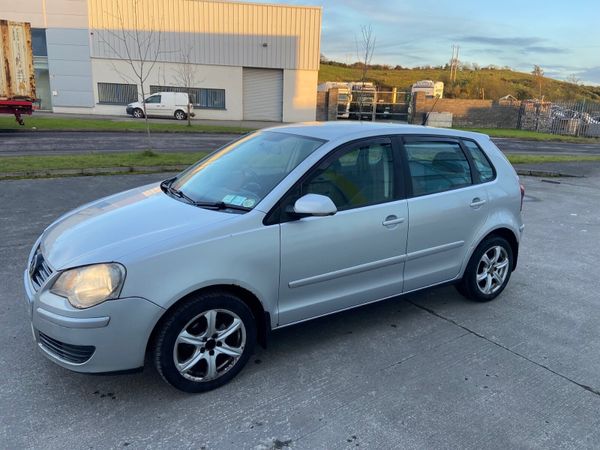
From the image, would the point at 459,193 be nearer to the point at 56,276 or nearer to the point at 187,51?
the point at 56,276

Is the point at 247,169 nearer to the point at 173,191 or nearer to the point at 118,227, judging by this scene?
the point at 173,191

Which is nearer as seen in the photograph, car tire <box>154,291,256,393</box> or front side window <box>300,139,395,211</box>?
car tire <box>154,291,256,393</box>

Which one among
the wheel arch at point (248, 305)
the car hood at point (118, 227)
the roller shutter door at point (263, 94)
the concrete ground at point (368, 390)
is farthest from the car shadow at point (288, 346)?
the roller shutter door at point (263, 94)

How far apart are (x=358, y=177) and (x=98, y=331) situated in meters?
2.03

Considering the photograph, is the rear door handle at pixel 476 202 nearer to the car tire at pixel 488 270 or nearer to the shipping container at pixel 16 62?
the car tire at pixel 488 270

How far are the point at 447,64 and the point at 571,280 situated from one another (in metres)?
85.0

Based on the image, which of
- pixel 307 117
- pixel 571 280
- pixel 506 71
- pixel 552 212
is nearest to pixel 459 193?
pixel 571 280

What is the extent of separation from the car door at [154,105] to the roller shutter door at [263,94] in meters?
6.64

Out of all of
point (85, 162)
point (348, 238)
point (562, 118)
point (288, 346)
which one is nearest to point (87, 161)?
point (85, 162)

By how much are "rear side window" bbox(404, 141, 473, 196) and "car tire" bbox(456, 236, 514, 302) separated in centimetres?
65

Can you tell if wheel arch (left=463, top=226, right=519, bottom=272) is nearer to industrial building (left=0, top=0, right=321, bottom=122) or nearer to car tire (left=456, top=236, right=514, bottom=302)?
car tire (left=456, top=236, right=514, bottom=302)

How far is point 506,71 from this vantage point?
9456cm

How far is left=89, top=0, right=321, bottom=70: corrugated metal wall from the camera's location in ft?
106

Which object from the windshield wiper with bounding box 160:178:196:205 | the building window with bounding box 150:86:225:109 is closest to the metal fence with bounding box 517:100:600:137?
the building window with bounding box 150:86:225:109
